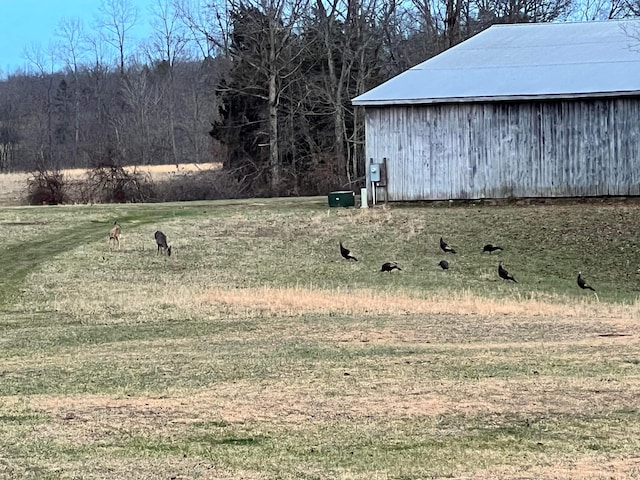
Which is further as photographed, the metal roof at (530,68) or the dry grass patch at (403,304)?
the metal roof at (530,68)

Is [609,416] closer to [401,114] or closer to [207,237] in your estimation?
[207,237]

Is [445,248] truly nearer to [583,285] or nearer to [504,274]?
[504,274]

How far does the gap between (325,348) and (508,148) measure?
62.6 feet

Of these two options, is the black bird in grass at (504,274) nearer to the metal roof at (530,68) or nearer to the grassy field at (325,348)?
the grassy field at (325,348)

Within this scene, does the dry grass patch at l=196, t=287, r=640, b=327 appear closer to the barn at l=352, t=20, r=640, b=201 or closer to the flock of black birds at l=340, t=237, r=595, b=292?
the flock of black birds at l=340, t=237, r=595, b=292

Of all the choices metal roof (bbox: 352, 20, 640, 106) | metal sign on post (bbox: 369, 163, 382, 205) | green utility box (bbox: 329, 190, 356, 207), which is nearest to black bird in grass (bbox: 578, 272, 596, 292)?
metal roof (bbox: 352, 20, 640, 106)

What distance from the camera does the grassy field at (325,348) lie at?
22.0 feet

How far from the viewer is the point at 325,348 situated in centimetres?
1223

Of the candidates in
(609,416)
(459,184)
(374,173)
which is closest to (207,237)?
(374,173)

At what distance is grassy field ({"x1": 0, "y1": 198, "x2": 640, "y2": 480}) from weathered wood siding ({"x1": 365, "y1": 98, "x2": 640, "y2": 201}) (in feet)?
3.85

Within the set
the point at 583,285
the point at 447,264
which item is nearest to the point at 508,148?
the point at 447,264

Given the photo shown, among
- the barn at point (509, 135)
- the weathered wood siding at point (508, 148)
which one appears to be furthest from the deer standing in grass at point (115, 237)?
the weathered wood siding at point (508, 148)

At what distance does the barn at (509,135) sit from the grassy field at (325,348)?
4.38 feet

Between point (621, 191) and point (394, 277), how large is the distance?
1089cm
